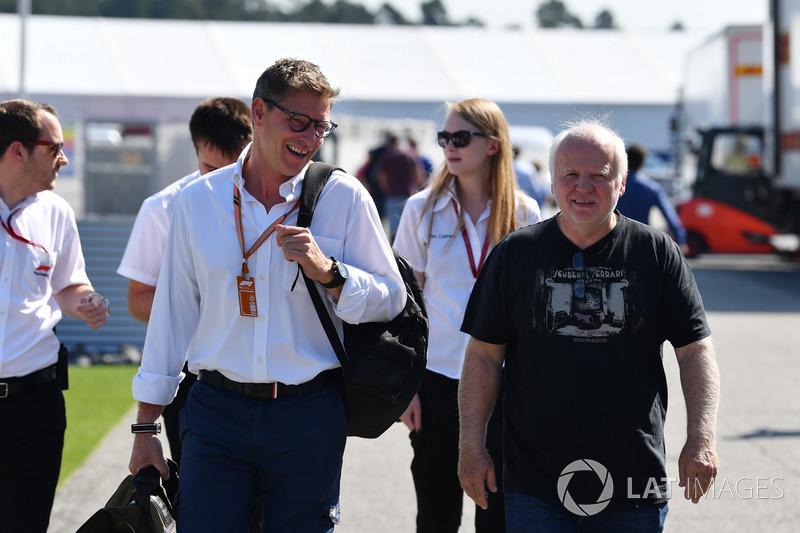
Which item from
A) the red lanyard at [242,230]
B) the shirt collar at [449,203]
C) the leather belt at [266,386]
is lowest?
the leather belt at [266,386]

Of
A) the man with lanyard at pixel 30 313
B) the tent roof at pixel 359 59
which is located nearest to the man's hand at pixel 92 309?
→ the man with lanyard at pixel 30 313

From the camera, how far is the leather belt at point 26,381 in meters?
3.85

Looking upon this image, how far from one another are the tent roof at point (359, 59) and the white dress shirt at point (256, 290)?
84.2 ft

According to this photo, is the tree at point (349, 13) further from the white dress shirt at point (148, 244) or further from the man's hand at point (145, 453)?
the man's hand at point (145, 453)

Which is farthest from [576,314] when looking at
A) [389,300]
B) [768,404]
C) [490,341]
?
[768,404]

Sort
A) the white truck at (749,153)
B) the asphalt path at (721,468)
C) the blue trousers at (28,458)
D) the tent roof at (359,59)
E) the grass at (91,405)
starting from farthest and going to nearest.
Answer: the tent roof at (359,59), the white truck at (749,153), the grass at (91,405), the asphalt path at (721,468), the blue trousers at (28,458)

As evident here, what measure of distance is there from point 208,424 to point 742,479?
4112 millimetres

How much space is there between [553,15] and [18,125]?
137140 millimetres

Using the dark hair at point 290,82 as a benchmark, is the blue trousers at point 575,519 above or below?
below

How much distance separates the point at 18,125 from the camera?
13.1 feet

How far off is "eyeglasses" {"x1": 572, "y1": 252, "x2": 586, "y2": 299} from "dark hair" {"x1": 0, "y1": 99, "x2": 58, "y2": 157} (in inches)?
82.3

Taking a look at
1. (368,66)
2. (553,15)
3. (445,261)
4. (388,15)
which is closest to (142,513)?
(445,261)

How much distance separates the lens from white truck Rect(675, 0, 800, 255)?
1875 cm

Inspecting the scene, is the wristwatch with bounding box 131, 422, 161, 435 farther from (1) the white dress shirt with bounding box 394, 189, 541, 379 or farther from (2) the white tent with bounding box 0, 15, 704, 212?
(2) the white tent with bounding box 0, 15, 704, 212
